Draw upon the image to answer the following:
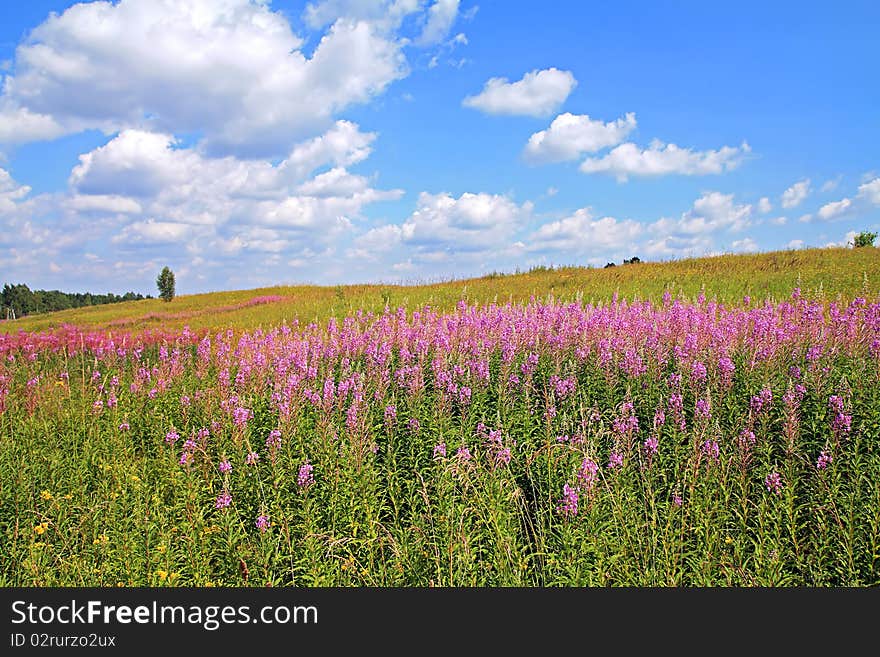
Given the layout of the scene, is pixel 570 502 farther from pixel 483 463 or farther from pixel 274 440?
pixel 274 440

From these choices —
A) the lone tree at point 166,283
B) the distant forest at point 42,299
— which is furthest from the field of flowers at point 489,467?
the distant forest at point 42,299

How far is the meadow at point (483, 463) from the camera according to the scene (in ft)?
13.7

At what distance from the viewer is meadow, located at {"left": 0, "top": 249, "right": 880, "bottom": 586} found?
4176 millimetres

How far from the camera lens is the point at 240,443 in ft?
19.0

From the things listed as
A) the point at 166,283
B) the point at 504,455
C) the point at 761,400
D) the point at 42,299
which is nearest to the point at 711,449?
the point at 761,400

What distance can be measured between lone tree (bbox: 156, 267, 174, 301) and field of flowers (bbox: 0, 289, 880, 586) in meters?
37.9

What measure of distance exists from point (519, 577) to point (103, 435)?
6.03m

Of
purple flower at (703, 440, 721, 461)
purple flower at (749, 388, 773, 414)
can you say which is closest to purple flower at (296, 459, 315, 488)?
purple flower at (703, 440, 721, 461)

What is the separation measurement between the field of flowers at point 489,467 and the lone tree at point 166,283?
37935 mm

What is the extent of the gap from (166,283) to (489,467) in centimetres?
4487

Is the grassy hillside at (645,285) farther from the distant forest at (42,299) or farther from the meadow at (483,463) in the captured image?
the distant forest at (42,299)

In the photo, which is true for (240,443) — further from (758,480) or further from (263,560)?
(758,480)

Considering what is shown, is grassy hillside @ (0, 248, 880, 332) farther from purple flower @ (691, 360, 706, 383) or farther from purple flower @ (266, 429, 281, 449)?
purple flower @ (266, 429, 281, 449)

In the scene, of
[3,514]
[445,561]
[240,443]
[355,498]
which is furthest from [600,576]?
[3,514]
